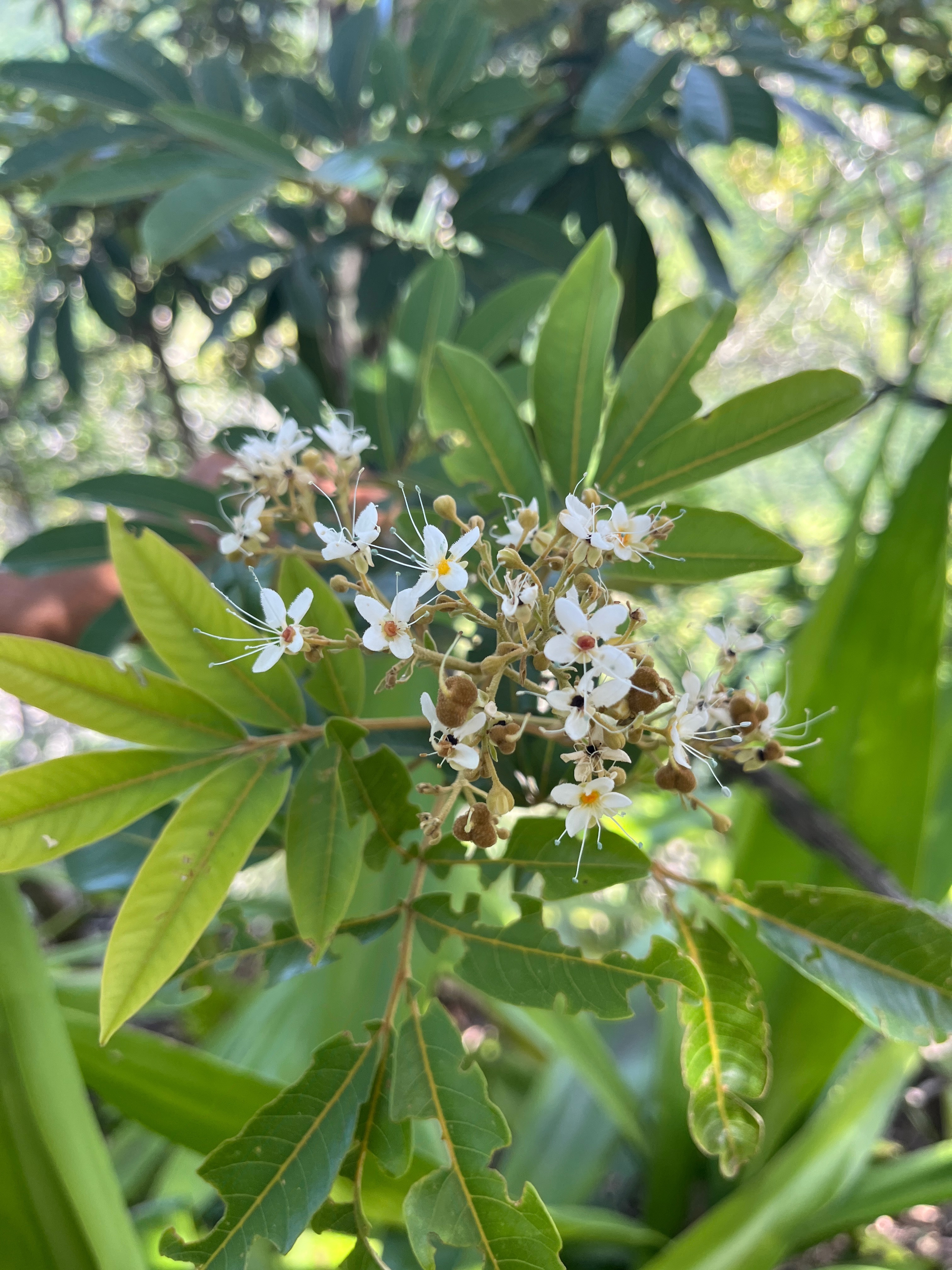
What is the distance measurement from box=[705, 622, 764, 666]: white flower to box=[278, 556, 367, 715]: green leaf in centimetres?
14

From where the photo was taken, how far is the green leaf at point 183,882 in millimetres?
268

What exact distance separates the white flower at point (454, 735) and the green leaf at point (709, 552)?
11 cm

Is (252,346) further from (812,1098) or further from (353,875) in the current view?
(812,1098)

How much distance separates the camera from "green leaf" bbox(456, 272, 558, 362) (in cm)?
49

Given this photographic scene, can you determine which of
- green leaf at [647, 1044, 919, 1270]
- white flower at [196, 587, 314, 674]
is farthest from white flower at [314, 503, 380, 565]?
green leaf at [647, 1044, 919, 1270]

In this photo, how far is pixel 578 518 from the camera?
0.79 feet

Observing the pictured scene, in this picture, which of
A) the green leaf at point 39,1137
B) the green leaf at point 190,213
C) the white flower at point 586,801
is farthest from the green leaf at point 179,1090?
the green leaf at point 190,213

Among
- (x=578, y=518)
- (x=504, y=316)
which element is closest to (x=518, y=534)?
(x=578, y=518)

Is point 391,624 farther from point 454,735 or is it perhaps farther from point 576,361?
point 576,361

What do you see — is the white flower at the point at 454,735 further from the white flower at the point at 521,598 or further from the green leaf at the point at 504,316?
the green leaf at the point at 504,316

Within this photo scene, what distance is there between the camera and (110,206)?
0.94 metres

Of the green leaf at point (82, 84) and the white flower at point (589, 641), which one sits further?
the green leaf at point (82, 84)

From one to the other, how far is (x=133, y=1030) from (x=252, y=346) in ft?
2.55

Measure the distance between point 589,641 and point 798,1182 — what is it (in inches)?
23.9
